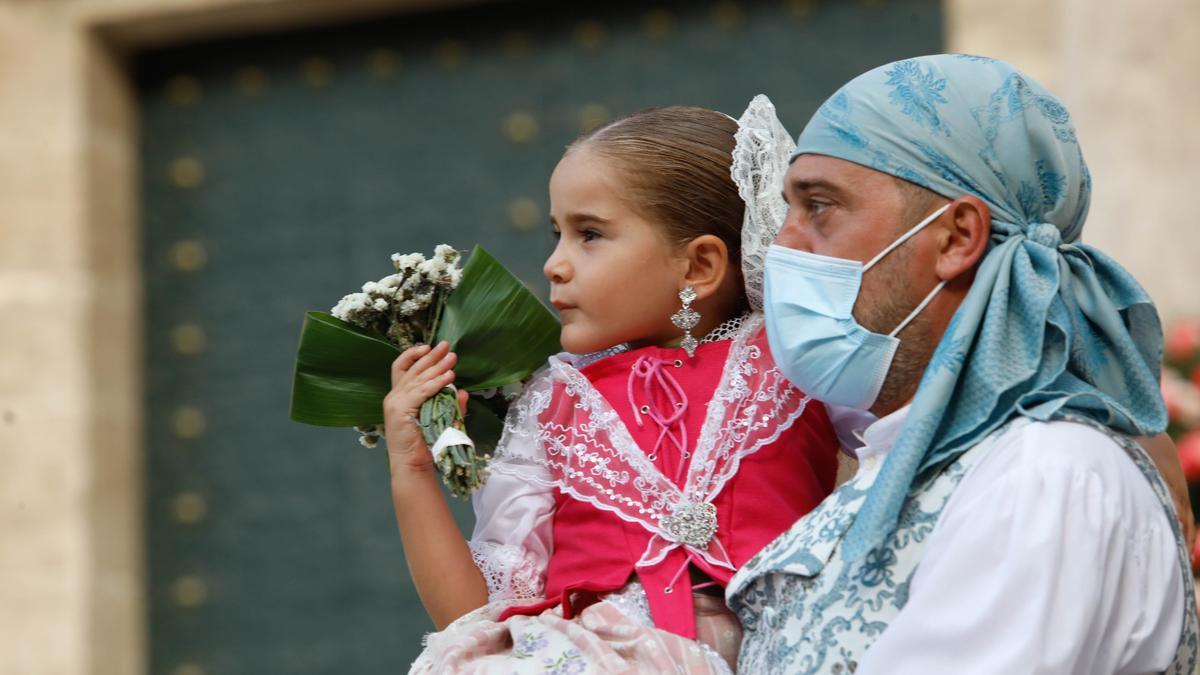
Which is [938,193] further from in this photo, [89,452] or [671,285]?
[89,452]

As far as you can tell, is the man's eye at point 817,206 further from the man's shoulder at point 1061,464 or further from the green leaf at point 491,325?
the green leaf at point 491,325

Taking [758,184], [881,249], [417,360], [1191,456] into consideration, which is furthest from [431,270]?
[1191,456]

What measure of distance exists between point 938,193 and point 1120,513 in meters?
0.45

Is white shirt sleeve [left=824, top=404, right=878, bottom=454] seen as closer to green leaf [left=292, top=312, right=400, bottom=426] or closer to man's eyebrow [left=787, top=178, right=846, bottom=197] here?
man's eyebrow [left=787, top=178, right=846, bottom=197]

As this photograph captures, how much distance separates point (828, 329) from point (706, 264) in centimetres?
53

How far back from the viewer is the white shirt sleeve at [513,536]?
103 inches

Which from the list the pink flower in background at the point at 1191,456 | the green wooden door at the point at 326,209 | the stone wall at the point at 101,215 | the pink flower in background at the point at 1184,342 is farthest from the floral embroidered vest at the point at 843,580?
the green wooden door at the point at 326,209

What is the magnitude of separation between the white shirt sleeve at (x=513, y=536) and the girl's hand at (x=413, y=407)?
0.12 m

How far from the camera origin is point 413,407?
263 cm

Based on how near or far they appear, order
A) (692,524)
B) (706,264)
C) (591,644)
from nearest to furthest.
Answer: (591,644)
(692,524)
(706,264)

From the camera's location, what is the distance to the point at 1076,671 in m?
1.89

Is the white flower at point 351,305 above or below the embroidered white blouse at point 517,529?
above

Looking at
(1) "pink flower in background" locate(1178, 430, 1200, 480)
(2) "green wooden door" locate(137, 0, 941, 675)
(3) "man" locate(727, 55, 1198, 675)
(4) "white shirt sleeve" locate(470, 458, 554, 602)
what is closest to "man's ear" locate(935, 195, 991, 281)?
(3) "man" locate(727, 55, 1198, 675)

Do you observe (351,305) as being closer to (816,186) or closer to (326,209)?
(816,186)
